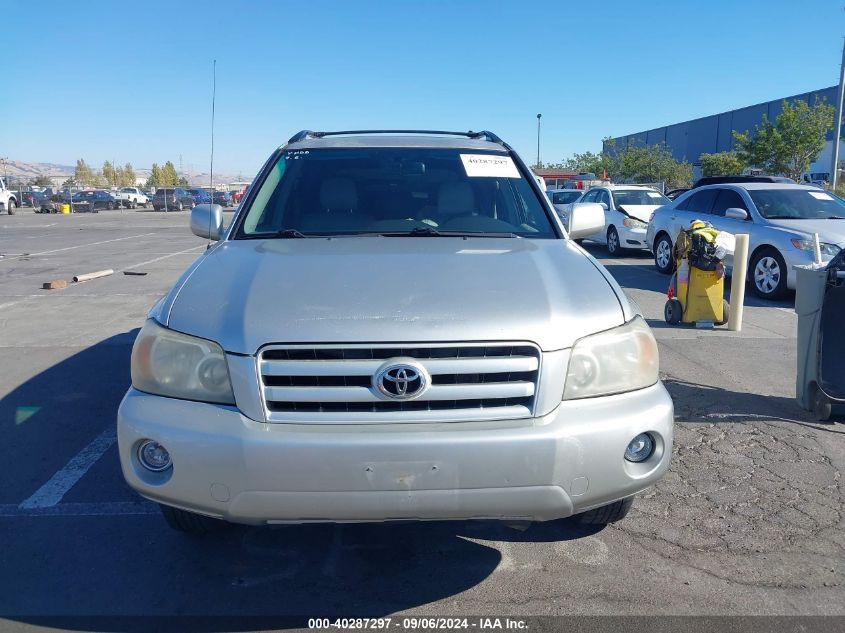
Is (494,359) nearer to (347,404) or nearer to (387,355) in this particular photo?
(387,355)

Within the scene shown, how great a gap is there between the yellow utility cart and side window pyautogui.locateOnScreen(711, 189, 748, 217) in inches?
133

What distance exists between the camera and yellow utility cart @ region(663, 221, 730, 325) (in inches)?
331

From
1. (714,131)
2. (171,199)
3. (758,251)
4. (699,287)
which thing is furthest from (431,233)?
(714,131)

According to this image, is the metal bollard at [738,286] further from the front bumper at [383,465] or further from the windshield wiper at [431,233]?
the front bumper at [383,465]

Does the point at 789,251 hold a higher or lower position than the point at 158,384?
higher

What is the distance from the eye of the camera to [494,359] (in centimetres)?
266

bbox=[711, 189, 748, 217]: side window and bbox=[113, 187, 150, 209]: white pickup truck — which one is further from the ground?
bbox=[113, 187, 150, 209]: white pickup truck

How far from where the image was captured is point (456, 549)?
3.45m

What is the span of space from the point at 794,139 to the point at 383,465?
31.3m

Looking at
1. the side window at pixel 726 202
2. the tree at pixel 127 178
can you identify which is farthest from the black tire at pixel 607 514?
the tree at pixel 127 178

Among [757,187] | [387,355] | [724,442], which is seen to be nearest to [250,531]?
[387,355]

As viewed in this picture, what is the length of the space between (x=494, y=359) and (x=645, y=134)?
68.7m

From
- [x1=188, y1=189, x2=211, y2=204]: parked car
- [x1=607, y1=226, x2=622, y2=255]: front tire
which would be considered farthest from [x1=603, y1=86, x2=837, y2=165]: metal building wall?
[x1=607, y1=226, x2=622, y2=255]: front tire

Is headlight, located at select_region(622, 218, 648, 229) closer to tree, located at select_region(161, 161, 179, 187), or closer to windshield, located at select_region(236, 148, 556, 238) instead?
windshield, located at select_region(236, 148, 556, 238)
